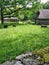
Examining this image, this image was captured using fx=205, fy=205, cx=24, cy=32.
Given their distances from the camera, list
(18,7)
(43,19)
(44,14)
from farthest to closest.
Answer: (44,14)
(43,19)
(18,7)

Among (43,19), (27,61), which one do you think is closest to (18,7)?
(43,19)

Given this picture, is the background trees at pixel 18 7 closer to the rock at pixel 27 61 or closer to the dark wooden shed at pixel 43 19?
the dark wooden shed at pixel 43 19

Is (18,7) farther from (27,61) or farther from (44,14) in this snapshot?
(27,61)

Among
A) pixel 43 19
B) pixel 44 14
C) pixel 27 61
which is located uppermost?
pixel 27 61

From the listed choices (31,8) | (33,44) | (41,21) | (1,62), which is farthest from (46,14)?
(1,62)

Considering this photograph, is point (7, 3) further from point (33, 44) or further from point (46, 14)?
point (33, 44)

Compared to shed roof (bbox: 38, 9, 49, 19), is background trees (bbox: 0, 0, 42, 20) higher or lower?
higher

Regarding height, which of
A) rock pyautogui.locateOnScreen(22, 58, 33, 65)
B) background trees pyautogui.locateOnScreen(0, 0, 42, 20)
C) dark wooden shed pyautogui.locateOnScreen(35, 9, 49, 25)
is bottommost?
dark wooden shed pyautogui.locateOnScreen(35, 9, 49, 25)

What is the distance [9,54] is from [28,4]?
31083 mm

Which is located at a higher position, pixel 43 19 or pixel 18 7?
pixel 18 7

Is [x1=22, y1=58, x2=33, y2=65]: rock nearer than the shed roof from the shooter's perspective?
Yes

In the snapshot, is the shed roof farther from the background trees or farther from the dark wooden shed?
the background trees

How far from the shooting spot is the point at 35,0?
39906 mm

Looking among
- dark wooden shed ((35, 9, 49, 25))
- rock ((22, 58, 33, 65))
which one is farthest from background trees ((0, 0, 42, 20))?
rock ((22, 58, 33, 65))
